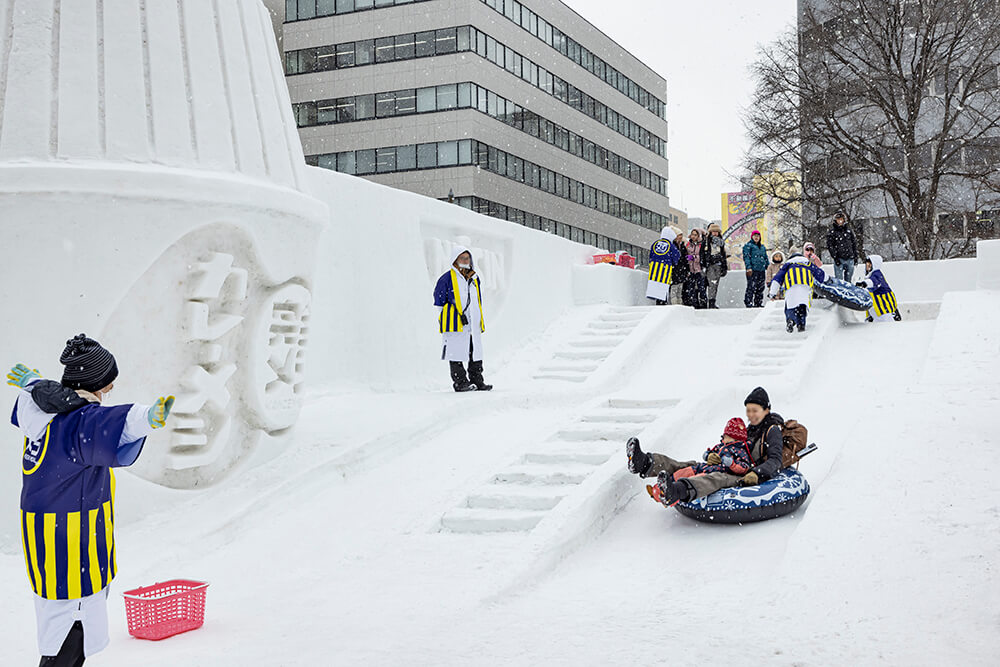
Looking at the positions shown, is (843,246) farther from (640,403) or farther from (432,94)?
(432,94)

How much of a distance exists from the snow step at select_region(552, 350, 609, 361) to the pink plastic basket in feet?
29.1

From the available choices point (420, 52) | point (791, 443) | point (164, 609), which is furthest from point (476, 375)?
point (420, 52)

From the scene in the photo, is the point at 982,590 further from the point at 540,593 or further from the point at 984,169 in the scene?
the point at 984,169

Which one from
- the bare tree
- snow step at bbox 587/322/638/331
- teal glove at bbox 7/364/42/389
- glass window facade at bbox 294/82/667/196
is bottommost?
snow step at bbox 587/322/638/331

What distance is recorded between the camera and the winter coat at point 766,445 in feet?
21.4

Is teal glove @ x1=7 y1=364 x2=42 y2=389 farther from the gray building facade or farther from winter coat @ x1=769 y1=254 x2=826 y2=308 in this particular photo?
the gray building facade

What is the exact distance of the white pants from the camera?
3.64 metres

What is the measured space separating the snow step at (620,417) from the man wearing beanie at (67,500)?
6.07 metres

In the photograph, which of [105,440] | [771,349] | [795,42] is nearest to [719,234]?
[771,349]

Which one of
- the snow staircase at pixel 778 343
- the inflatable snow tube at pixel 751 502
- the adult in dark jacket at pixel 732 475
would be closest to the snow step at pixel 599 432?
the adult in dark jacket at pixel 732 475

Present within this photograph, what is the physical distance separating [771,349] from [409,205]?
16.1 ft

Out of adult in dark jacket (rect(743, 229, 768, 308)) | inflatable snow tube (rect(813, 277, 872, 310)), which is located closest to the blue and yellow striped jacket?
inflatable snow tube (rect(813, 277, 872, 310))

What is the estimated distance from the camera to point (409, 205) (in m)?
11.6

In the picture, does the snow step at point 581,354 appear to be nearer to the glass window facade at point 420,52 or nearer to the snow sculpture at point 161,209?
the snow sculpture at point 161,209
